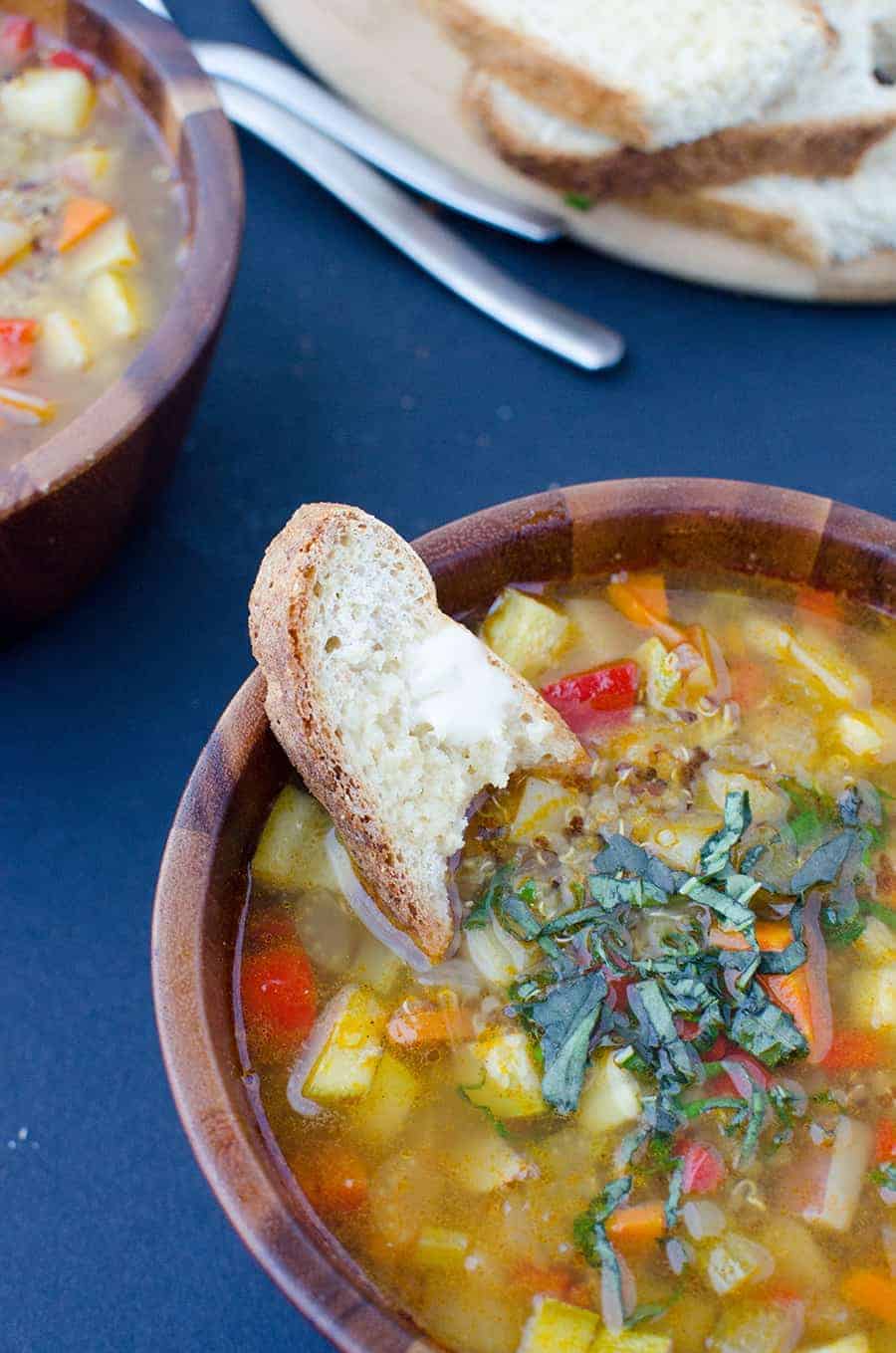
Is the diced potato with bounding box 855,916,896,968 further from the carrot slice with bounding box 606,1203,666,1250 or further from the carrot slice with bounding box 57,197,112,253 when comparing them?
the carrot slice with bounding box 57,197,112,253

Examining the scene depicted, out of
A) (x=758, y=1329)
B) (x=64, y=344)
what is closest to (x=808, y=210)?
(x=64, y=344)

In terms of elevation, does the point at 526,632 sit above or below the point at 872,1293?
above

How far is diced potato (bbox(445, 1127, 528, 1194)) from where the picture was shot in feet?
7.09

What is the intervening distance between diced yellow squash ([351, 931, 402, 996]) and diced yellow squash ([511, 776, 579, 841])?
0.88 feet

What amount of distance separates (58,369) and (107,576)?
16.1 inches

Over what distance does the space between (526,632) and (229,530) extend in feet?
2.87

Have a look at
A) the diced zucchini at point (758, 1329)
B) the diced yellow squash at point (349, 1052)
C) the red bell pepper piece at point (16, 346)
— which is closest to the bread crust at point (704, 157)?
the red bell pepper piece at point (16, 346)

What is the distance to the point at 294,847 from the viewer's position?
Result: 2.37 m

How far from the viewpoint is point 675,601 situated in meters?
2.58

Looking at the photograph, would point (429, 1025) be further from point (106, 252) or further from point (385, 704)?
point (106, 252)

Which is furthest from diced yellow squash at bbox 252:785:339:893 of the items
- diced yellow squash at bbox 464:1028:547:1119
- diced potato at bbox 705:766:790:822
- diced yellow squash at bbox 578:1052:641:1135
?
diced potato at bbox 705:766:790:822

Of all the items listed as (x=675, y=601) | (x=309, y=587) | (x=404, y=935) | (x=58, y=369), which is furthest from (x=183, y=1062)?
(x=58, y=369)

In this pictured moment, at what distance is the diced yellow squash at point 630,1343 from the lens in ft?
6.66

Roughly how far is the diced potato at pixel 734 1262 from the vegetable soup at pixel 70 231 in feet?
5.82
